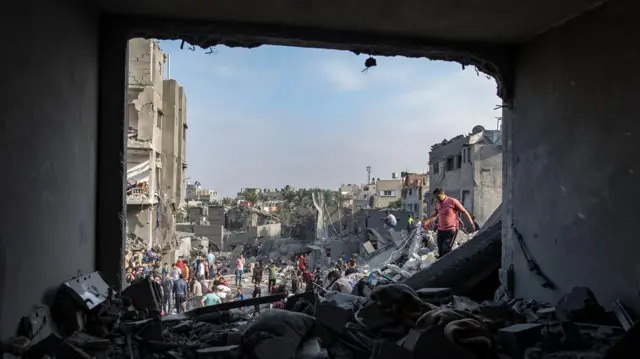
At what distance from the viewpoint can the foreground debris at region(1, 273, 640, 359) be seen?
4027 mm

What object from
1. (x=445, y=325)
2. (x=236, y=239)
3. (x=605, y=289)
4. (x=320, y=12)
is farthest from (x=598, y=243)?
(x=236, y=239)

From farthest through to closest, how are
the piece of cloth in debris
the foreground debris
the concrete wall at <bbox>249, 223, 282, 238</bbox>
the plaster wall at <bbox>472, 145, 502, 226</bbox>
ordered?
the concrete wall at <bbox>249, 223, 282, 238</bbox> → the plaster wall at <bbox>472, 145, 502, 226</bbox> → the piece of cloth in debris → the foreground debris

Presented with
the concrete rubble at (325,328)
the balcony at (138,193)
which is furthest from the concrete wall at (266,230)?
the concrete rubble at (325,328)

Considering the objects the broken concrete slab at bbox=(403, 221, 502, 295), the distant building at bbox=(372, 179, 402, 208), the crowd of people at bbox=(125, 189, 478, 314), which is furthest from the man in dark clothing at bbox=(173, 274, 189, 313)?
the distant building at bbox=(372, 179, 402, 208)

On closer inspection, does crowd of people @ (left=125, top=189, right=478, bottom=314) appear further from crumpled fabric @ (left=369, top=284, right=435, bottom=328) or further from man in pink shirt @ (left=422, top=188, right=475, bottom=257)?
crumpled fabric @ (left=369, top=284, right=435, bottom=328)

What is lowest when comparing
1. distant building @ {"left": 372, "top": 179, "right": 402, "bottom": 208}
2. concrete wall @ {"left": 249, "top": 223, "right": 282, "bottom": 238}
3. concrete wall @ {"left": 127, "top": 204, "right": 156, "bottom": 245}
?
concrete wall @ {"left": 249, "top": 223, "right": 282, "bottom": 238}

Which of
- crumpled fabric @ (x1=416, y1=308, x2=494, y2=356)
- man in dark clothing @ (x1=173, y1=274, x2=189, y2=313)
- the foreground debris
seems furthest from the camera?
man in dark clothing @ (x1=173, y1=274, x2=189, y2=313)

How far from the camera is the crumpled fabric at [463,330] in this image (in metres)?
4.16

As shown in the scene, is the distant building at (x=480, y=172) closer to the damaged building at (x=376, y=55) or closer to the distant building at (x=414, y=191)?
the distant building at (x=414, y=191)

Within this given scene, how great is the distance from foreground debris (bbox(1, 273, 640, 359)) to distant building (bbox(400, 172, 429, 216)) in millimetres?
33397

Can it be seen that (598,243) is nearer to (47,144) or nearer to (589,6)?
(589,6)

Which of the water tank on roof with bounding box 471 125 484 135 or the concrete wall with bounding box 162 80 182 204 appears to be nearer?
the water tank on roof with bounding box 471 125 484 135

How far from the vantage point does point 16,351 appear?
3377mm

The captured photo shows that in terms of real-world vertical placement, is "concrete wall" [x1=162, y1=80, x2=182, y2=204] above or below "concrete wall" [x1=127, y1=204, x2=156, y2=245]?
above
